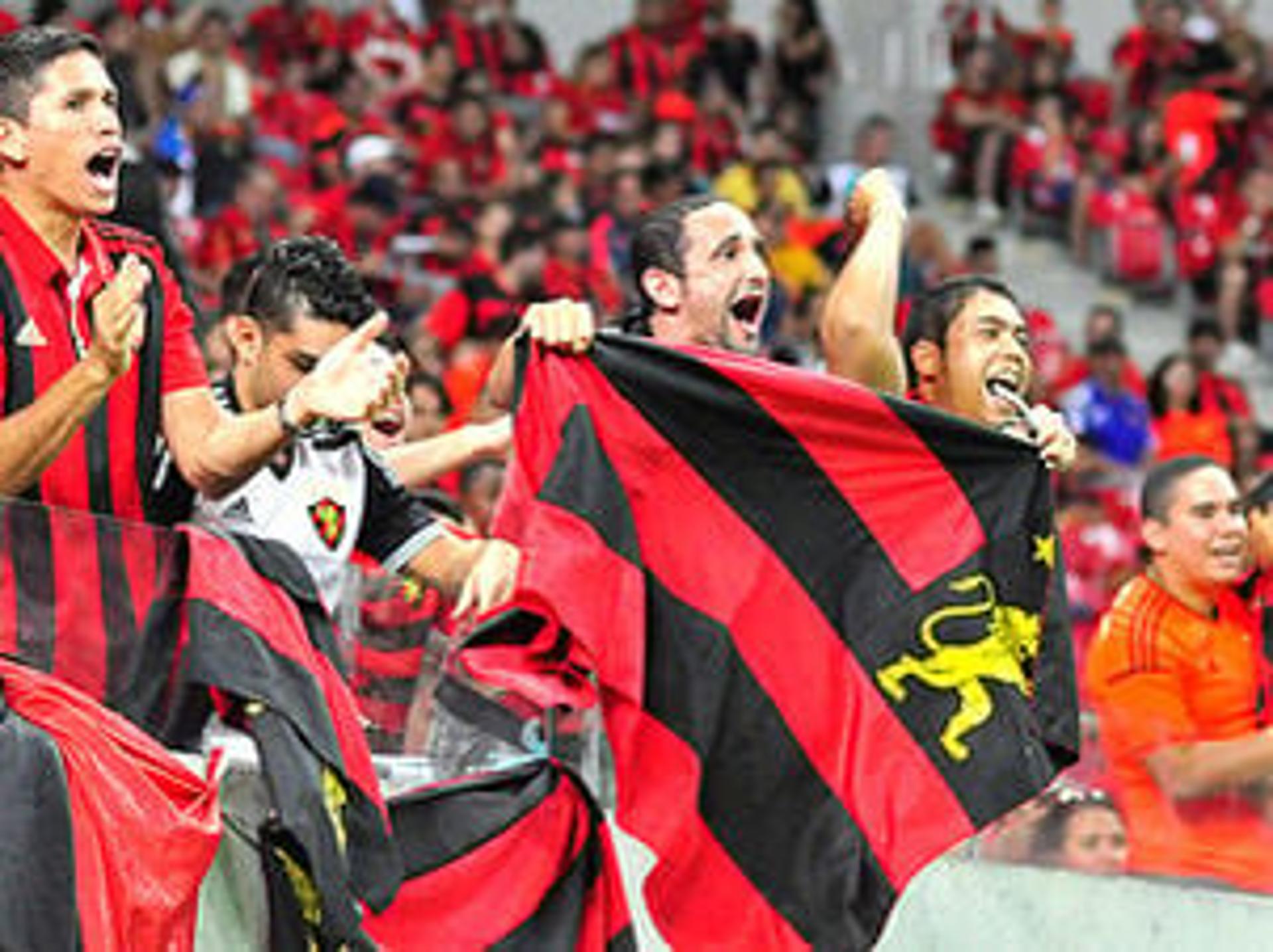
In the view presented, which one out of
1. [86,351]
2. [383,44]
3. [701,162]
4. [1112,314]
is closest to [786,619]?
[86,351]

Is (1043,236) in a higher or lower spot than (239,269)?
lower

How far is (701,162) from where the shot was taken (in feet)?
59.8

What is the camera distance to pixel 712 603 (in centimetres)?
607

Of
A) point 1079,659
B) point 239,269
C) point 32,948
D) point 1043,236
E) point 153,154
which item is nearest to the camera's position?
point 32,948

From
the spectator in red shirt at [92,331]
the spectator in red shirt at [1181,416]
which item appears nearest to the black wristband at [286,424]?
the spectator in red shirt at [92,331]

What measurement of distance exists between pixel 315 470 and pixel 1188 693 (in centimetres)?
199

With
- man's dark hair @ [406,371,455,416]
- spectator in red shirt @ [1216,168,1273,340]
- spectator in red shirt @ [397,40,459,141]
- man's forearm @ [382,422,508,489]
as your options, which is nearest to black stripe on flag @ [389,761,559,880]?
man's forearm @ [382,422,508,489]

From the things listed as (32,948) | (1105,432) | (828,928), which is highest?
(32,948)

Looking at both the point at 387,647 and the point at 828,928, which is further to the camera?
the point at 387,647

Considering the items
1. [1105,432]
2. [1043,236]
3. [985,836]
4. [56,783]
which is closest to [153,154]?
[1105,432]

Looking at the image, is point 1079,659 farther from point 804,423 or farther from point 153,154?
point 153,154

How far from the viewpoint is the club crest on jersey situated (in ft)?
21.3

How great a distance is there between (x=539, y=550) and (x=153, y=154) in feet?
30.5

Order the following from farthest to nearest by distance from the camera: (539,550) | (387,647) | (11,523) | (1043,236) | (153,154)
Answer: (1043,236), (153,154), (387,647), (539,550), (11,523)
